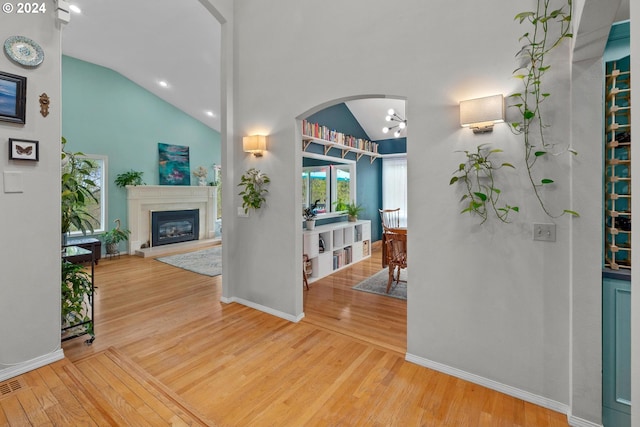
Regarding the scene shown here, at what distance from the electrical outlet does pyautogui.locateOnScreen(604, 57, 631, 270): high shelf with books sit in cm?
27

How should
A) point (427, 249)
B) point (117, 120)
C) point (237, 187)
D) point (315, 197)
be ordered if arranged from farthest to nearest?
1. point (117, 120)
2. point (315, 197)
3. point (237, 187)
4. point (427, 249)

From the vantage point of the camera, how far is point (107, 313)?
349cm

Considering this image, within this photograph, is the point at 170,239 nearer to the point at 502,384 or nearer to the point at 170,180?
the point at 170,180

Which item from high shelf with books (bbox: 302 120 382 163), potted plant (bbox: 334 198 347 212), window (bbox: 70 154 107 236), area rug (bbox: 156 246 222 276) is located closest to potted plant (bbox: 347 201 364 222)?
potted plant (bbox: 334 198 347 212)

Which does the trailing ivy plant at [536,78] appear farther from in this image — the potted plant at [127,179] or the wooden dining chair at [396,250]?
the potted plant at [127,179]

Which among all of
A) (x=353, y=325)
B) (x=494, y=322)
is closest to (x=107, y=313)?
(x=353, y=325)

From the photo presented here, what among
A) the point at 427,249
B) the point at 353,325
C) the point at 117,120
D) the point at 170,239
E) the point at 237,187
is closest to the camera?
the point at 427,249

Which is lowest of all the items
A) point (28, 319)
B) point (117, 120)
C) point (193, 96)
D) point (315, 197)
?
point (28, 319)

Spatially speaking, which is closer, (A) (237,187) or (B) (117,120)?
(A) (237,187)

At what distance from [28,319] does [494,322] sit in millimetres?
3303

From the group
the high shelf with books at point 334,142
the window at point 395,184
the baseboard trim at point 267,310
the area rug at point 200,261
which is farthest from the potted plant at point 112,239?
the window at point 395,184

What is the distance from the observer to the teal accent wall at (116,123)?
236 inches

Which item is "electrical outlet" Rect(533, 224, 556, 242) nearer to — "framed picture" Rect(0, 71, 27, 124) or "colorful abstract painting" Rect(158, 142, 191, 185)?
"framed picture" Rect(0, 71, 27, 124)

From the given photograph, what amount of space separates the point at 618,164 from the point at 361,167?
5.39m
